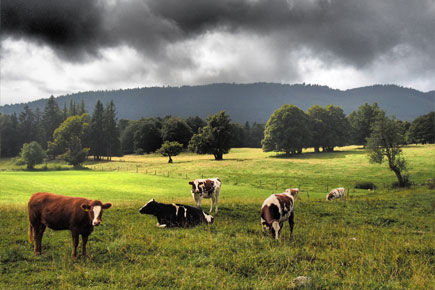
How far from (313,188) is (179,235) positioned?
3054cm

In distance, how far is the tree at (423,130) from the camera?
3718 inches

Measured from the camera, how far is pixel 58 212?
7.73 metres

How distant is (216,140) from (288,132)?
1960 centimetres

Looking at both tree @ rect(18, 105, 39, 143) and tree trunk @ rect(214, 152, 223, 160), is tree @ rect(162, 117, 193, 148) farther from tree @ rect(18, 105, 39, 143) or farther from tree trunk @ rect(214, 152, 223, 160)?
tree @ rect(18, 105, 39, 143)

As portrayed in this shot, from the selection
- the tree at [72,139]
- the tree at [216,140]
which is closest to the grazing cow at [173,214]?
the tree at [72,139]

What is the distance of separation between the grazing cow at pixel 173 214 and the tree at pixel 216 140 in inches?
2355

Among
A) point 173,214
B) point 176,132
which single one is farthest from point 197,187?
point 176,132

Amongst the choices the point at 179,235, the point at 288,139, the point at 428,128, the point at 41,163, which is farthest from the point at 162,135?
the point at 428,128

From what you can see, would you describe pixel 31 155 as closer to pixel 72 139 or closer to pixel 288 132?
pixel 72 139

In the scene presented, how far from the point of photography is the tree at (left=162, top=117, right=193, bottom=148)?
9325 centimetres

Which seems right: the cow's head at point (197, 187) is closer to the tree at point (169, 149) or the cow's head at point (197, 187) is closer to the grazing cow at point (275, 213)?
the grazing cow at point (275, 213)

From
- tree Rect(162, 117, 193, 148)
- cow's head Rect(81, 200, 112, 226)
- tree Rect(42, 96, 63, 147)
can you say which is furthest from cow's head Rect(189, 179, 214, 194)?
tree Rect(42, 96, 63, 147)

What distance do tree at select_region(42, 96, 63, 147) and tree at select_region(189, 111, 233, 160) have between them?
212 ft

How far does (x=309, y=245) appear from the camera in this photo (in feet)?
32.3
